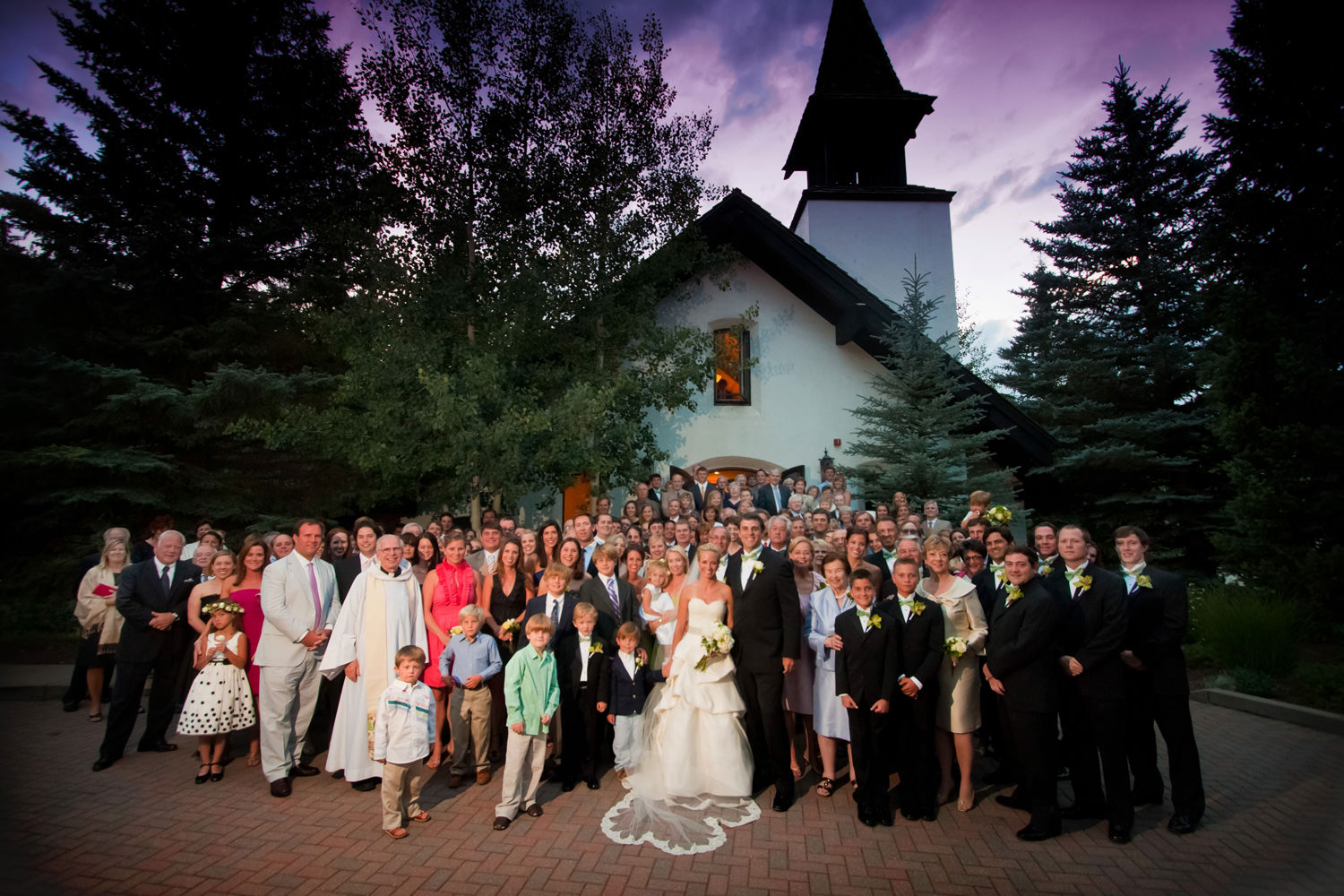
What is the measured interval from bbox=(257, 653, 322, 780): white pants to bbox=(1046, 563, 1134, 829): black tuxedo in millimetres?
5828

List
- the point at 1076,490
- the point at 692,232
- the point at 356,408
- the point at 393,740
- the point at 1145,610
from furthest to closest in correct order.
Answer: the point at 1076,490
the point at 692,232
the point at 356,408
the point at 1145,610
the point at 393,740

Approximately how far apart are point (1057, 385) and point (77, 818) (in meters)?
18.8

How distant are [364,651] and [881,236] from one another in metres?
17.3

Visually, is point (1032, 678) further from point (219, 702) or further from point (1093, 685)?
point (219, 702)

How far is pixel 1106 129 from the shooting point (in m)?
17.8

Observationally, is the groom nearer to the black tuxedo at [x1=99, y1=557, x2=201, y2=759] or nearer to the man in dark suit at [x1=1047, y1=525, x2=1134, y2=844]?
the man in dark suit at [x1=1047, y1=525, x2=1134, y2=844]

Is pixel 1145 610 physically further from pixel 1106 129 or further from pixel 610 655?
pixel 1106 129

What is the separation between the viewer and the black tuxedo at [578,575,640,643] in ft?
19.4

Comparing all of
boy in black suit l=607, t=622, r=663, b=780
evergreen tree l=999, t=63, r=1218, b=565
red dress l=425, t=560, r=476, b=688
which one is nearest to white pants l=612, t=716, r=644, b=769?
boy in black suit l=607, t=622, r=663, b=780

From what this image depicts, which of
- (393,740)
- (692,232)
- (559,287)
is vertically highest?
(692,232)

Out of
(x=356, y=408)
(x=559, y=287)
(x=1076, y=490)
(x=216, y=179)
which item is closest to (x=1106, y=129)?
(x=1076, y=490)

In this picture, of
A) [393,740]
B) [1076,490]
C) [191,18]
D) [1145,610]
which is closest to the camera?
[191,18]

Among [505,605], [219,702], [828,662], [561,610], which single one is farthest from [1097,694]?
[219,702]

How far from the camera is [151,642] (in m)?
6.07
